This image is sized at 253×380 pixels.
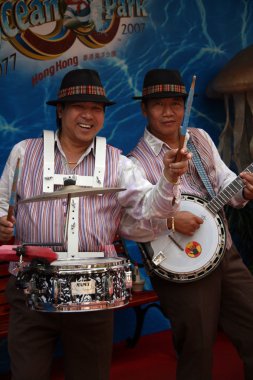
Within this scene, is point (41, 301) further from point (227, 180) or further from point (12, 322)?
point (227, 180)

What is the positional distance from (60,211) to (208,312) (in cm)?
111

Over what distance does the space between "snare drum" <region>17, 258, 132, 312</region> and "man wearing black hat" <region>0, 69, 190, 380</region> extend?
20 centimetres

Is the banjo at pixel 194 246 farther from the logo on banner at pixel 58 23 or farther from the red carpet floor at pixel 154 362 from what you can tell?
the logo on banner at pixel 58 23

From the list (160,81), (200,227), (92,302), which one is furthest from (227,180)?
(92,302)

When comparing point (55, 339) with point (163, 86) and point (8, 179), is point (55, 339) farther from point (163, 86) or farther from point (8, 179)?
point (163, 86)

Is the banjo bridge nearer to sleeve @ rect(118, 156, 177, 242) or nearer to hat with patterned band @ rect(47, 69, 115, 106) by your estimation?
sleeve @ rect(118, 156, 177, 242)

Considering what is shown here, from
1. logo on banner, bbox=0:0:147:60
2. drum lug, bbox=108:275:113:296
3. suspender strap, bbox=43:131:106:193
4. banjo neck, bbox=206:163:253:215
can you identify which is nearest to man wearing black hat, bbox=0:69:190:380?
suspender strap, bbox=43:131:106:193

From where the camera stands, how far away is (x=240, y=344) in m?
4.18

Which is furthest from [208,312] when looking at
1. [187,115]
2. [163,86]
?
[187,115]

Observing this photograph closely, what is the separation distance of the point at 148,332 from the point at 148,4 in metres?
2.67

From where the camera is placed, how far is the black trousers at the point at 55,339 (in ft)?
11.0

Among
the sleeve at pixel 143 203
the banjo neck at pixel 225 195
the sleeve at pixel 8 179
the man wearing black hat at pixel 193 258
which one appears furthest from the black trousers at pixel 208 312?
the sleeve at pixel 8 179

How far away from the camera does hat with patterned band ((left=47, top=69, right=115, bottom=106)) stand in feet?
11.9

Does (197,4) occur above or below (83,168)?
above
